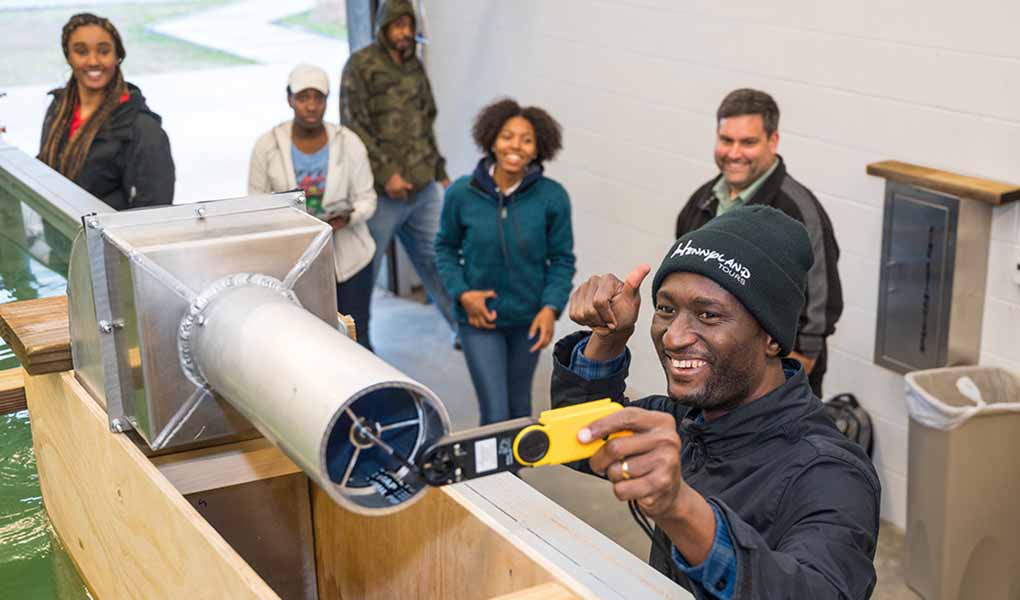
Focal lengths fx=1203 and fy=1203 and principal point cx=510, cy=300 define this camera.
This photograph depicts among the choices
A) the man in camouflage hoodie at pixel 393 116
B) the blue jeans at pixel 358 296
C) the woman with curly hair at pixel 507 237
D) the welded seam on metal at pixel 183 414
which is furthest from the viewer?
the man in camouflage hoodie at pixel 393 116

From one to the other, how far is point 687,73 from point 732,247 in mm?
3219

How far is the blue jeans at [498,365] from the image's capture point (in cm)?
440

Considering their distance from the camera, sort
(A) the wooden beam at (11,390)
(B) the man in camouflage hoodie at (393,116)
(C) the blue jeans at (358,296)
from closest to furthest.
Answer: (A) the wooden beam at (11,390) → (C) the blue jeans at (358,296) → (B) the man in camouflage hoodie at (393,116)

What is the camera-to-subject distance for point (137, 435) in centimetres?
154

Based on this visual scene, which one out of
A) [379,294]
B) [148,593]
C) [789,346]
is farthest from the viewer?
[379,294]

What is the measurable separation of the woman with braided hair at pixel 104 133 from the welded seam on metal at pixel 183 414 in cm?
219

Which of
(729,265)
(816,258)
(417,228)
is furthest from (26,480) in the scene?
(417,228)

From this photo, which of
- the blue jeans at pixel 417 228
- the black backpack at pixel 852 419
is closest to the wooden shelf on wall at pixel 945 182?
the black backpack at pixel 852 419

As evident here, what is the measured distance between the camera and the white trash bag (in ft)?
11.5

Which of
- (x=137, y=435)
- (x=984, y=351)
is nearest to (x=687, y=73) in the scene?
(x=984, y=351)

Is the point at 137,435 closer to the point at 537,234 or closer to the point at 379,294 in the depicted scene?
the point at 537,234

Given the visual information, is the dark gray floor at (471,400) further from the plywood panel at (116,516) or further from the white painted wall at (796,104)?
the plywood panel at (116,516)

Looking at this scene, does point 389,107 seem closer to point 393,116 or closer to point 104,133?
point 393,116

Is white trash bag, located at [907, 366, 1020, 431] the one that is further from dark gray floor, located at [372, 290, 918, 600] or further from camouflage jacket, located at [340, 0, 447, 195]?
camouflage jacket, located at [340, 0, 447, 195]
